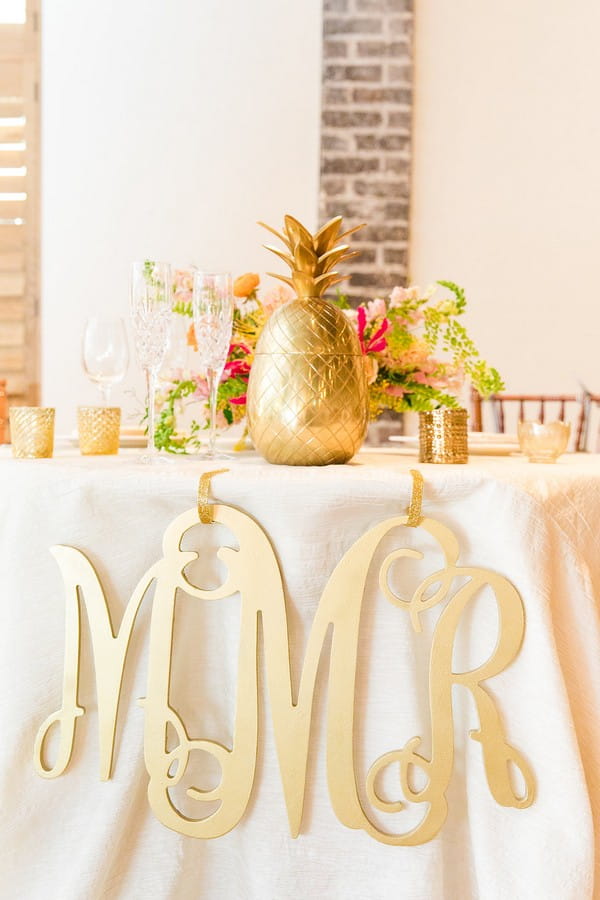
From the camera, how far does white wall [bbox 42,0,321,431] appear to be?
3.42 metres

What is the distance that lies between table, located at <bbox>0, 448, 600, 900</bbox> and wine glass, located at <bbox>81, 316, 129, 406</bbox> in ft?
1.34

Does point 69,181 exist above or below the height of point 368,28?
below

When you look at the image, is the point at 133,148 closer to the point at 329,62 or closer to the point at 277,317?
the point at 329,62

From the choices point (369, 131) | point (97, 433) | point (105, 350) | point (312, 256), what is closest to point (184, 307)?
point (105, 350)

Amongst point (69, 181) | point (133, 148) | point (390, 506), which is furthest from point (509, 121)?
point (390, 506)

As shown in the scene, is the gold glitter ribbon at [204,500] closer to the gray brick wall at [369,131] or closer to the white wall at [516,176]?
the gray brick wall at [369,131]

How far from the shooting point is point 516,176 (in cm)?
343

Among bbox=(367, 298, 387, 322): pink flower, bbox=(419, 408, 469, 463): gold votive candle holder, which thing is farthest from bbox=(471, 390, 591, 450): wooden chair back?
bbox=(419, 408, 469, 463): gold votive candle holder

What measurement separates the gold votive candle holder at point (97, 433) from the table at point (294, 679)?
338 millimetres

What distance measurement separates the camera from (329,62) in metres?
3.38

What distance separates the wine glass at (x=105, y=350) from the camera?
4.79 ft

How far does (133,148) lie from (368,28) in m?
0.97

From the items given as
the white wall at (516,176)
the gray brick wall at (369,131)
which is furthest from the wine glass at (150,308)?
the white wall at (516,176)

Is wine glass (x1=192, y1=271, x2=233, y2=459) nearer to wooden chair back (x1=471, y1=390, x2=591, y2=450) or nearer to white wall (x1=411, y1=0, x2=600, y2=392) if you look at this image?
wooden chair back (x1=471, y1=390, x2=591, y2=450)
